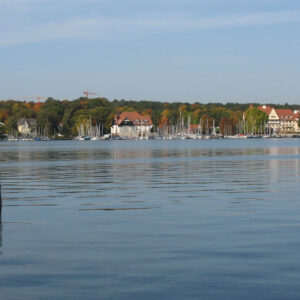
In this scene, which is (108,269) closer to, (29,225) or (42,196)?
(29,225)

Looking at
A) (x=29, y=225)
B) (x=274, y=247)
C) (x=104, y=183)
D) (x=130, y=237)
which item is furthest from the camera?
(x=104, y=183)

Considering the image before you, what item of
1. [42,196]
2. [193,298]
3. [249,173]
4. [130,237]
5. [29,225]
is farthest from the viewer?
[249,173]

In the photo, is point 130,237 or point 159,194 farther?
point 159,194

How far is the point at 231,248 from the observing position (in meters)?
17.6

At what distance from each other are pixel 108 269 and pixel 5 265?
2.45m

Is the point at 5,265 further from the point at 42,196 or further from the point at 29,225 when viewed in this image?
the point at 42,196

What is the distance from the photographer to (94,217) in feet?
79.5

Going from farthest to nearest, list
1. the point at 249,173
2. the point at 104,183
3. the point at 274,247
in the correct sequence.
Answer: the point at 249,173
the point at 104,183
the point at 274,247

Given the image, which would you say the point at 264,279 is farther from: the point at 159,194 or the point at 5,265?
the point at 159,194

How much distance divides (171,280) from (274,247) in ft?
13.9

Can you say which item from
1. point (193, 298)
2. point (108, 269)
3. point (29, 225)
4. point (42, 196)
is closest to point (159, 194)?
point (42, 196)

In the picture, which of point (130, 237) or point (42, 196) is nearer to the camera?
point (130, 237)

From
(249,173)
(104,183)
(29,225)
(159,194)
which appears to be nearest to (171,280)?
(29,225)

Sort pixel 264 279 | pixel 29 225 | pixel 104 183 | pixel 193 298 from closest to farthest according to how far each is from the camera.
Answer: pixel 193 298, pixel 264 279, pixel 29 225, pixel 104 183
